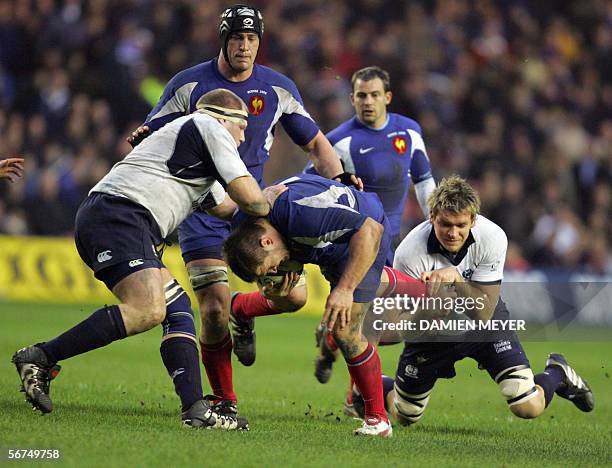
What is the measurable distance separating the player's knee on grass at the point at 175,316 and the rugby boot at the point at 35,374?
30.0 inches

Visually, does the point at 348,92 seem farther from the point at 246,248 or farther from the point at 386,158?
the point at 246,248

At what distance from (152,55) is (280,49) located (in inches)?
89.4

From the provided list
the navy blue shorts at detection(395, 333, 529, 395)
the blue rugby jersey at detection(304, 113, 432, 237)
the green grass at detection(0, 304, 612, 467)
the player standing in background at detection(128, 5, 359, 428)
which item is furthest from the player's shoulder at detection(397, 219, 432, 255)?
the blue rugby jersey at detection(304, 113, 432, 237)

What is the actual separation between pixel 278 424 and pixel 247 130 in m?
2.28

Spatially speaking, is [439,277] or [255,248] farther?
[439,277]

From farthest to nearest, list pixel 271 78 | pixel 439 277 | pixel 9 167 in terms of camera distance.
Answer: pixel 271 78, pixel 439 277, pixel 9 167

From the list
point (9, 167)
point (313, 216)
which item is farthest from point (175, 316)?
point (9, 167)

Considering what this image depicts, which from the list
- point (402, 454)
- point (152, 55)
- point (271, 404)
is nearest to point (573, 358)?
point (271, 404)

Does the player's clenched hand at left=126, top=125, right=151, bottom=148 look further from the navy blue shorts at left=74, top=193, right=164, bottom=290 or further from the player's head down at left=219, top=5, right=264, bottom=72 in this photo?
the navy blue shorts at left=74, top=193, right=164, bottom=290

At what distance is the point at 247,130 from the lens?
27.3ft

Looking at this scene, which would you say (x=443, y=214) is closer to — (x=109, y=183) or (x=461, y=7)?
(x=109, y=183)

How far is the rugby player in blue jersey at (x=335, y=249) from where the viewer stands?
22.2ft

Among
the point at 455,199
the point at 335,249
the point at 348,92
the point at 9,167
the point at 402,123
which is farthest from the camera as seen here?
the point at 348,92

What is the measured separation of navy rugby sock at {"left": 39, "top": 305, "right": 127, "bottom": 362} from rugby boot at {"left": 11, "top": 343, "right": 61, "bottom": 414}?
53 millimetres
